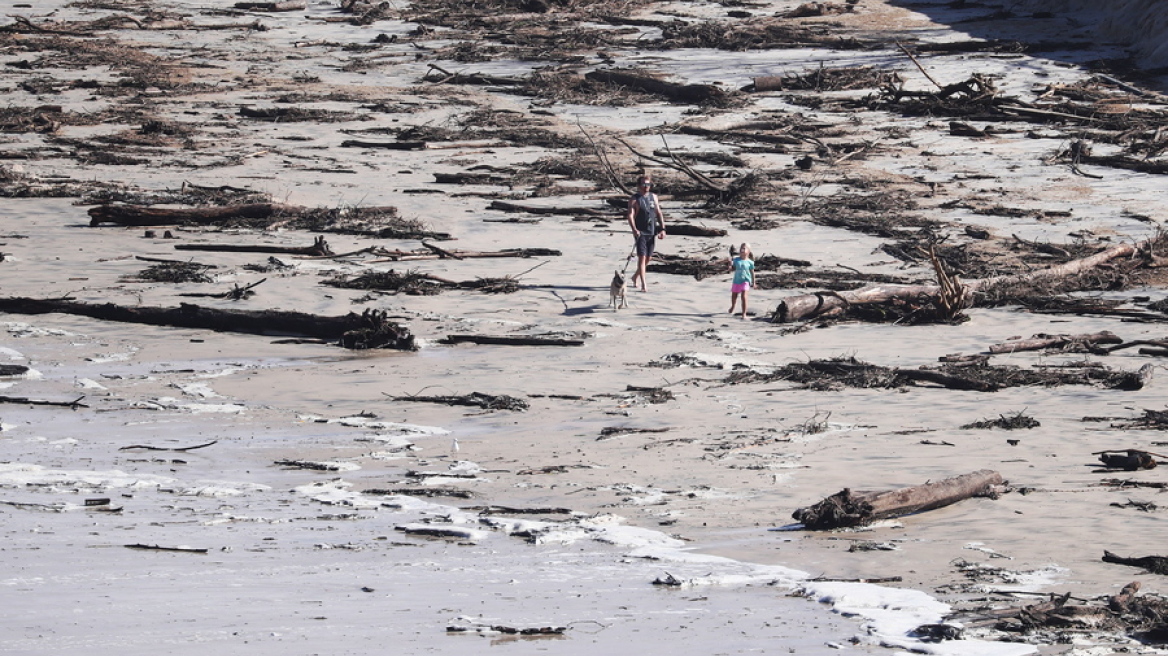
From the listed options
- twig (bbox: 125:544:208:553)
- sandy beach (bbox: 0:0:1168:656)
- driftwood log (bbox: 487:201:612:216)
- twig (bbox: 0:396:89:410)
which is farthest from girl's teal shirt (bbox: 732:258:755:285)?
twig (bbox: 125:544:208:553)

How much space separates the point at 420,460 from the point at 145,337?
490 centimetres

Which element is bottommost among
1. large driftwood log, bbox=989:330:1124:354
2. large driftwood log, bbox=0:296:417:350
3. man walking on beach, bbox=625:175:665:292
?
large driftwood log, bbox=0:296:417:350

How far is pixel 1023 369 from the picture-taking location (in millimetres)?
11422

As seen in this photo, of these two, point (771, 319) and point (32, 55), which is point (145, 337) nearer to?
point (771, 319)

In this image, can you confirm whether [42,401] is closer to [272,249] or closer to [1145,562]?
[272,249]

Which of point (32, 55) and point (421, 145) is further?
point (32, 55)

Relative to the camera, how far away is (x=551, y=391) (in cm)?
1085

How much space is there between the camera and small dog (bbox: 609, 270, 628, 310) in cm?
1420

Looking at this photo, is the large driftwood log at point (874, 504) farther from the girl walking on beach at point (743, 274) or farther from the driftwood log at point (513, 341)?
the girl walking on beach at point (743, 274)

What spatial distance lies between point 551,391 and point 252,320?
3.46m

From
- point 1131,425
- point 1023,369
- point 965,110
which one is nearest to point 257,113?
point 965,110

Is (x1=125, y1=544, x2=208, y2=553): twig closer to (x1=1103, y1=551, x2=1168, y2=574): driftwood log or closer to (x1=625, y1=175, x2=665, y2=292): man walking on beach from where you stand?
(x1=1103, y1=551, x2=1168, y2=574): driftwood log

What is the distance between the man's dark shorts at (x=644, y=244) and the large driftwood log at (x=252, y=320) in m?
3.68

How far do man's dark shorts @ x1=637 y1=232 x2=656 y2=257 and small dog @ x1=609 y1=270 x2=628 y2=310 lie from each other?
102cm
